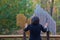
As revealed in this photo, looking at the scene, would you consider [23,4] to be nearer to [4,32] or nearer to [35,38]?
[4,32]

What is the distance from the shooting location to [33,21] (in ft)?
9.70

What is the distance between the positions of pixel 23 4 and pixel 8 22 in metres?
0.68

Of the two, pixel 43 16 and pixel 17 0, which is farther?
pixel 17 0

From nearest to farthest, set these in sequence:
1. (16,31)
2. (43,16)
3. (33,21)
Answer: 1. (33,21)
2. (43,16)
3. (16,31)

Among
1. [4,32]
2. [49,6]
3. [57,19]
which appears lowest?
[4,32]

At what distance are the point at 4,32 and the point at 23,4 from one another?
3.18 feet

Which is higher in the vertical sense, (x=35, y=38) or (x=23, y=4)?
(x=23, y=4)

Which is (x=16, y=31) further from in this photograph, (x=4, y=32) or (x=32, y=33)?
(x=32, y=33)

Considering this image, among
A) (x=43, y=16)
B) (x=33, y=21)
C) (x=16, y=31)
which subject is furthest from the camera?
(x=16, y=31)

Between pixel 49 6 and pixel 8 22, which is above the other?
pixel 49 6

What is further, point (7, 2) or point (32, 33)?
point (7, 2)

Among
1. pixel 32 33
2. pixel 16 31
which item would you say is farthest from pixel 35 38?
pixel 16 31

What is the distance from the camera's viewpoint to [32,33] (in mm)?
3014

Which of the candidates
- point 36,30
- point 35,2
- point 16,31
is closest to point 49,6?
point 35,2
